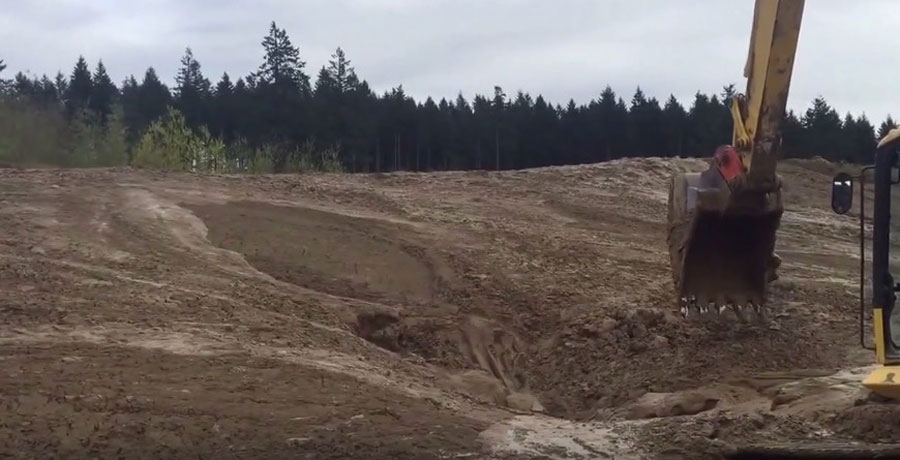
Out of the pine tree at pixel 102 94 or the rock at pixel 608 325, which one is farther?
the pine tree at pixel 102 94

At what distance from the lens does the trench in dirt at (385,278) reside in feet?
40.4

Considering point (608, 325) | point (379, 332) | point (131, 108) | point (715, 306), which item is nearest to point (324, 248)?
point (379, 332)

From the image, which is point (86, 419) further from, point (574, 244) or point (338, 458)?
point (574, 244)

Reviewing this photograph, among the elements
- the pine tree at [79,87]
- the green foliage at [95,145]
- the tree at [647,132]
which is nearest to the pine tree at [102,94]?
the pine tree at [79,87]

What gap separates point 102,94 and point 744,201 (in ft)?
147

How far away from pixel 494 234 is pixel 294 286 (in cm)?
459

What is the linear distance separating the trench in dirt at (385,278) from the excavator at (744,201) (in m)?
2.27

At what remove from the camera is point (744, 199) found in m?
11.6

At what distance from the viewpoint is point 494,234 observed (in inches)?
683

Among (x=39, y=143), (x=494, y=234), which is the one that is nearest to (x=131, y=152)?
(x=39, y=143)

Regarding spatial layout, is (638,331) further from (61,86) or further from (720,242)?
(61,86)

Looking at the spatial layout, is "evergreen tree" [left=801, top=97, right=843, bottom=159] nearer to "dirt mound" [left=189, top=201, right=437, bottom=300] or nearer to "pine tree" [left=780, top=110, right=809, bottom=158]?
"pine tree" [left=780, top=110, right=809, bottom=158]

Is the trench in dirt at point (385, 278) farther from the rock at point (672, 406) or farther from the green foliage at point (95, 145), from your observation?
the green foliage at point (95, 145)

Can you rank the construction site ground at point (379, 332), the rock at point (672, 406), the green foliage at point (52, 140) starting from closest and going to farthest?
the construction site ground at point (379, 332), the rock at point (672, 406), the green foliage at point (52, 140)
